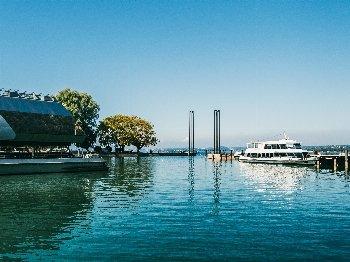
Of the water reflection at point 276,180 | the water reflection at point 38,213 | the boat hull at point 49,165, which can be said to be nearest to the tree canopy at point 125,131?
the boat hull at point 49,165

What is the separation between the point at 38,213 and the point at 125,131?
11517 centimetres

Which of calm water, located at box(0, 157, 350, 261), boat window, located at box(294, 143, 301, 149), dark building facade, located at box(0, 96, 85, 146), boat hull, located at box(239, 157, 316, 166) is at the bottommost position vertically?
calm water, located at box(0, 157, 350, 261)

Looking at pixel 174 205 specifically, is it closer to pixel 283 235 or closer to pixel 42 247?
pixel 283 235

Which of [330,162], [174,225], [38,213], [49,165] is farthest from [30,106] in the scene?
[330,162]

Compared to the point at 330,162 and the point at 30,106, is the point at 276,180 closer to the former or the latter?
the point at 330,162

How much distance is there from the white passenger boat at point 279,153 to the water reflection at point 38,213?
55953 mm

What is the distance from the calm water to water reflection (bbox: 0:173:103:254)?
4 centimetres

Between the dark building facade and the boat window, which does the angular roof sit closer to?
the dark building facade

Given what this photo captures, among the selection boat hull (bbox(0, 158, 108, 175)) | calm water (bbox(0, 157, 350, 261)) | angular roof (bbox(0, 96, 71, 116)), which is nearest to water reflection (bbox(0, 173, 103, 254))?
calm water (bbox(0, 157, 350, 261))

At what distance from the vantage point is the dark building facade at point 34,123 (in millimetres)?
61666

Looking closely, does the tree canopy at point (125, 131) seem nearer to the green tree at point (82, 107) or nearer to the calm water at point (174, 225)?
the green tree at point (82, 107)

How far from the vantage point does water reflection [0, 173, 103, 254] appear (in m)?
18.0

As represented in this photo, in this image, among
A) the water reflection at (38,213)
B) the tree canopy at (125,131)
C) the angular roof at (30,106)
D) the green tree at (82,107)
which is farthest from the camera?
the tree canopy at (125,131)

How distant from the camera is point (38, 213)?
25.2 m
